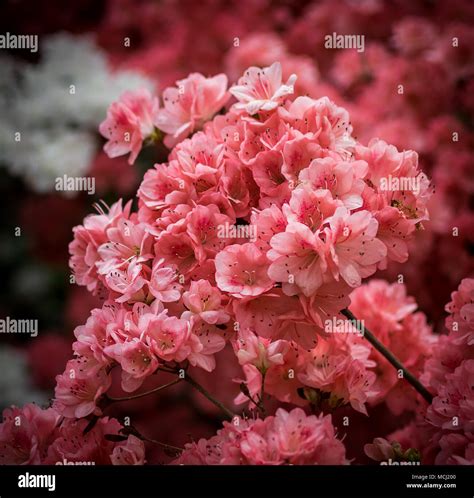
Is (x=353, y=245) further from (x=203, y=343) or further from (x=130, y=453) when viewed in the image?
(x=130, y=453)

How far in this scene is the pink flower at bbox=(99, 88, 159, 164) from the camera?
96cm

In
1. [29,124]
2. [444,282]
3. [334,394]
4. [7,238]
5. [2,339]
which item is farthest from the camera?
[7,238]

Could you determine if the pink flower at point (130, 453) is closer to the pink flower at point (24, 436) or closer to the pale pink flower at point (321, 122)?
the pink flower at point (24, 436)

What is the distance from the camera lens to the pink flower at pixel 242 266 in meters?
0.79

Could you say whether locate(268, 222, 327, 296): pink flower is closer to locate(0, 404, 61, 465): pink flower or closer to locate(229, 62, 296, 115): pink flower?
locate(229, 62, 296, 115): pink flower

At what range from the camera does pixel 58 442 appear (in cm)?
83

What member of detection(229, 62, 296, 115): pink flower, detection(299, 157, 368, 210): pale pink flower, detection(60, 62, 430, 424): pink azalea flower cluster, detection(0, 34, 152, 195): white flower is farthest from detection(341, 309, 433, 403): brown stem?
detection(0, 34, 152, 195): white flower

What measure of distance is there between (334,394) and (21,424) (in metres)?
0.32

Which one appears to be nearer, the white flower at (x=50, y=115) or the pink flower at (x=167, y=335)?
the pink flower at (x=167, y=335)

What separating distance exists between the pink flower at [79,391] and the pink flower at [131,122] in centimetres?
27

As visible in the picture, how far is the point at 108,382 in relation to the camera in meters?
0.81

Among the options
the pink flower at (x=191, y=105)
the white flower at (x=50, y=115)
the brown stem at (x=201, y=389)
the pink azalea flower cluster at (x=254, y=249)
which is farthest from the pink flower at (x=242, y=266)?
the white flower at (x=50, y=115)

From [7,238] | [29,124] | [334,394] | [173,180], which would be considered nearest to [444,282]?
[334,394]

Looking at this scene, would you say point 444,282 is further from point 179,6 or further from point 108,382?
point 179,6
